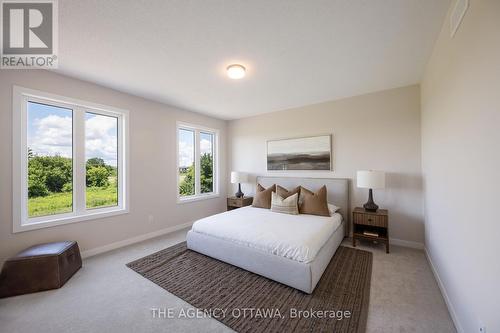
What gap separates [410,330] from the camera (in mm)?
1535

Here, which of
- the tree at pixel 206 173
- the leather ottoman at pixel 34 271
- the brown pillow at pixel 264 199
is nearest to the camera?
the leather ottoman at pixel 34 271

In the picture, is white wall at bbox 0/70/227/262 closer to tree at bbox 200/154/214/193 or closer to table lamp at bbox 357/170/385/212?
tree at bbox 200/154/214/193

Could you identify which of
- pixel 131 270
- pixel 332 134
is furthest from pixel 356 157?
pixel 131 270

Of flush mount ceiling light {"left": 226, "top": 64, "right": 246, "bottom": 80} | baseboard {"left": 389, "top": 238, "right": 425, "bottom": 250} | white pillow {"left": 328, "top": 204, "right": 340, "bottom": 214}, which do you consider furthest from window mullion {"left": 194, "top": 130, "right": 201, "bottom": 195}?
baseboard {"left": 389, "top": 238, "right": 425, "bottom": 250}

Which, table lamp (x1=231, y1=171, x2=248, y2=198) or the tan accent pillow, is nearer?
the tan accent pillow

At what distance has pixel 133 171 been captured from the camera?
3.41 meters

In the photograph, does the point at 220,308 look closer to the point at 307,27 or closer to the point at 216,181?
the point at 307,27

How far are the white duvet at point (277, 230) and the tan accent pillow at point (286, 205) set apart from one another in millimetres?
105

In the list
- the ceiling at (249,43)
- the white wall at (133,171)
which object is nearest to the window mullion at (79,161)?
the white wall at (133,171)

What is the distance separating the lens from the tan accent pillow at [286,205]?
3.27 m

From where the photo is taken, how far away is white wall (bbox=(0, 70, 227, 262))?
2262 mm

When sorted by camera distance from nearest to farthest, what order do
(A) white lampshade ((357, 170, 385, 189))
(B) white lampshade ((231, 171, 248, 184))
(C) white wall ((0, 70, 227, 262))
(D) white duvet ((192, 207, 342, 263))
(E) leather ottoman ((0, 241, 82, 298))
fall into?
(E) leather ottoman ((0, 241, 82, 298)) → (D) white duvet ((192, 207, 342, 263)) → (C) white wall ((0, 70, 227, 262)) → (A) white lampshade ((357, 170, 385, 189)) → (B) white lampshade ((231, 171, 248, 184))

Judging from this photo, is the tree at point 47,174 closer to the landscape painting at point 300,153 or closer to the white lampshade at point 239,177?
the white lampshade at point 239,177

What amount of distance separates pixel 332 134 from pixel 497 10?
278 cm
